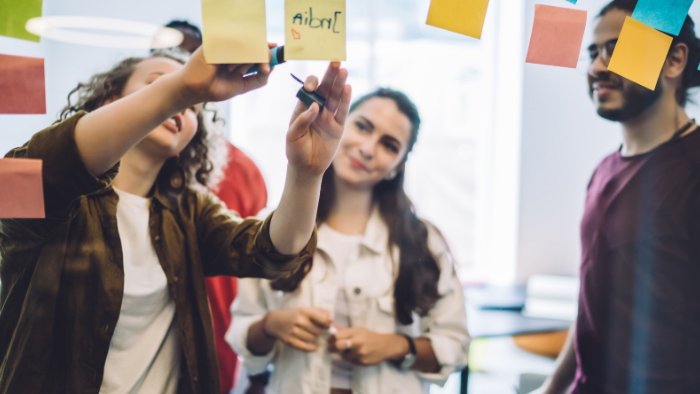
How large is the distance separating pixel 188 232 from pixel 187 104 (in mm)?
267

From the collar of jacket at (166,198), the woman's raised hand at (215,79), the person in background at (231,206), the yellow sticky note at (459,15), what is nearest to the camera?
the woman's raised hand at (215,79)

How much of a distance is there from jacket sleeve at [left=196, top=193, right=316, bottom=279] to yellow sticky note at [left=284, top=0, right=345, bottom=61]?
251 mm

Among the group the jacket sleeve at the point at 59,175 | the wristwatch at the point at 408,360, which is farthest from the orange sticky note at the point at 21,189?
the wristwatch at the point at 408,360

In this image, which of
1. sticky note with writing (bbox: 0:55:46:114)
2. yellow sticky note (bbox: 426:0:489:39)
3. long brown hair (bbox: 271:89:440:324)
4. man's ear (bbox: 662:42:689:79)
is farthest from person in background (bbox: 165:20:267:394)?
man's ear (bbox: 662:42:689:79)

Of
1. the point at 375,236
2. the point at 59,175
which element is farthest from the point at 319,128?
the point at 375,236

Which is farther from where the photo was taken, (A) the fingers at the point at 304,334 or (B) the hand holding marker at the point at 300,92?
(A) the fingers at the point at 304,334

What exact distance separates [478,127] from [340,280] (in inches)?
18.5

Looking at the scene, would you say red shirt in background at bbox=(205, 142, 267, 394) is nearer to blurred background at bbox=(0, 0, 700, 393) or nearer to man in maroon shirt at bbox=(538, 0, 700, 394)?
blurred background at bbox=(0, 0, 700, 393)

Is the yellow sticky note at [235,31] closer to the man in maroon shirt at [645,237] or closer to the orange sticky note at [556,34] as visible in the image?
the orange sticky note at [556,34]

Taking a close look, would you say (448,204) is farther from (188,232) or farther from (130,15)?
(130,15)

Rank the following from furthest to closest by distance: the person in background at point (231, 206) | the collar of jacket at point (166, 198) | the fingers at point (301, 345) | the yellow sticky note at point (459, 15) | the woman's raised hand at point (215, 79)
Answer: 1. the person in background at point (231, 206)
2. the fingers at point (301, 345)
3. the collar of jacket at point (166, 198)
4. the yellow sticky note at point (459, 15)
5. the woman's raised hand at point (215, 79)

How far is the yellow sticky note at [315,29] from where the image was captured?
0.50 meters

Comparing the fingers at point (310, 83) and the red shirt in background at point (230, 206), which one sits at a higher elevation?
the fingers at point (310, 83)

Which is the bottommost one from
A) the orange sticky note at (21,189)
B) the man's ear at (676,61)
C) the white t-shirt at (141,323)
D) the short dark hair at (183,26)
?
the white t-shirt at (141,323)
